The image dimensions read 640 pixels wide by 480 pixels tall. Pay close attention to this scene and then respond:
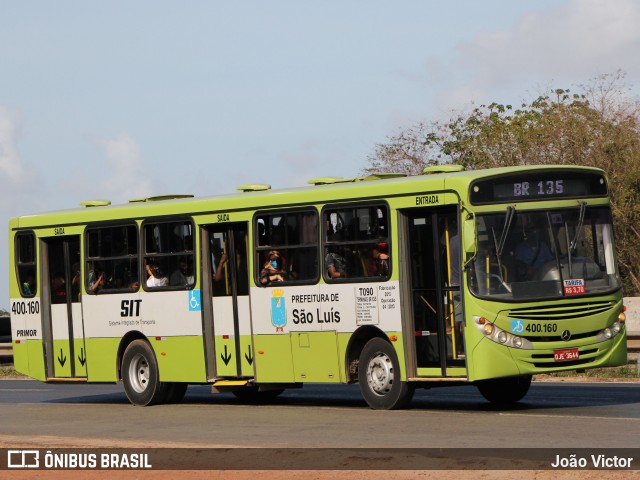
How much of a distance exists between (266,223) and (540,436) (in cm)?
675

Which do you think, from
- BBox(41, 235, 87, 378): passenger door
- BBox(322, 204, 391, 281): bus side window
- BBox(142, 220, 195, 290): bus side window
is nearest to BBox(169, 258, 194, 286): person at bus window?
BBox(142, 220, 195, 290): bus side window

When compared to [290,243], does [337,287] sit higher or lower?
lower

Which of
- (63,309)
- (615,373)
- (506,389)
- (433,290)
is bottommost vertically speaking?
(615,373)

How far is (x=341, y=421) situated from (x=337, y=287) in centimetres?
225

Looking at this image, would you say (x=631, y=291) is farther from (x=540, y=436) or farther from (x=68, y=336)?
(x=540, y=436)

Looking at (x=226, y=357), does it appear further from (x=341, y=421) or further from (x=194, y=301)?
(x=341, y=421)

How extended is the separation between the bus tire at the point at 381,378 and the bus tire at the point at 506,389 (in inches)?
52.0

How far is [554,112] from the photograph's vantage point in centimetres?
5169

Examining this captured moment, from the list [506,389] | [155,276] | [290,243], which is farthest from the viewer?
[155,276]

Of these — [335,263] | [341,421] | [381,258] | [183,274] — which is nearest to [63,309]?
[183,274]

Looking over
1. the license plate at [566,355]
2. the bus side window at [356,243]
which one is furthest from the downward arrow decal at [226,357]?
the license plate at [566,355]

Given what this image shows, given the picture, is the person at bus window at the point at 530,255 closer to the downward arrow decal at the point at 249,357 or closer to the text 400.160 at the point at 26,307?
the downward arrow decal at the point at 249,357

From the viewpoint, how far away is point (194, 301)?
861 inches

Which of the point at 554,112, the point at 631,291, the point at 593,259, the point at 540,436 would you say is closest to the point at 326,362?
the point at 593,259
